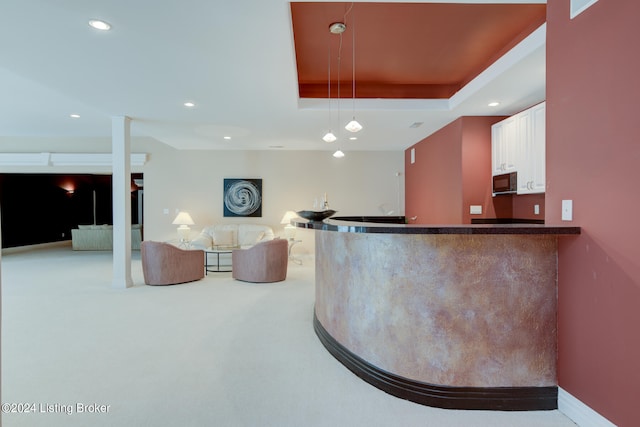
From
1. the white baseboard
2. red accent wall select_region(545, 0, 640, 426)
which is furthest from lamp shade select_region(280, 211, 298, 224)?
the white baseboard

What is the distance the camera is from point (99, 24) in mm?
2494

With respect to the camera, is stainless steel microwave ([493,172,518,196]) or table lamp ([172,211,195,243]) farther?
table lamp ([172,211,195,243])

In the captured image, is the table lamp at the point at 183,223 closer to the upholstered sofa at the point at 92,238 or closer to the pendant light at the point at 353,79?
the upholstered sofa at the point at 92,238

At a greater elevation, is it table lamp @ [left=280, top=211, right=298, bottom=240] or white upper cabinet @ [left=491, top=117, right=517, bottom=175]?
white upper cabinet @ [left=491, top=117, right=517, bottom=175]

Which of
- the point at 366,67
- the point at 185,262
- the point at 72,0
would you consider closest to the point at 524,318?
the point at 366,67

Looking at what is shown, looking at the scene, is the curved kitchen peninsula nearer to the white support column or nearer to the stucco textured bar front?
the stucco textured bar front

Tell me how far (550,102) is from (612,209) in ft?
2.64

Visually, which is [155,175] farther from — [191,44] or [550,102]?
[550,102]

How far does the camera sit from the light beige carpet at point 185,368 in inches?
78.0

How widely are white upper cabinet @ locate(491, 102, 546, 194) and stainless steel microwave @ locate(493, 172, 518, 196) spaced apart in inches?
2.2

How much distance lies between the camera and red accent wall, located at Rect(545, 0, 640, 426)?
1695 millimetres

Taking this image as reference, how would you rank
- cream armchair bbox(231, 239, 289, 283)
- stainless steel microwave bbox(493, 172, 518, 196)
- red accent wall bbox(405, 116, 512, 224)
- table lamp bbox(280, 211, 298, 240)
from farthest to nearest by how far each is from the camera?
table lamp bbox(280, 211, 298, 240) < cream armchair bbox(231, 239, 289, 283) < red accent wall bbox(405, 116, 512, 224) < stainless steel microwave bbox(493, 172, 518, 196)

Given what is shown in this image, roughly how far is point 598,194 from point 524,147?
2312 mm

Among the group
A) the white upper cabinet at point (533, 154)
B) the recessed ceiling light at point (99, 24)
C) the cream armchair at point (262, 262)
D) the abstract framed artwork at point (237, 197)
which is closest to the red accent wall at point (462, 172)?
the white upper cabinet at point (533, 154)
